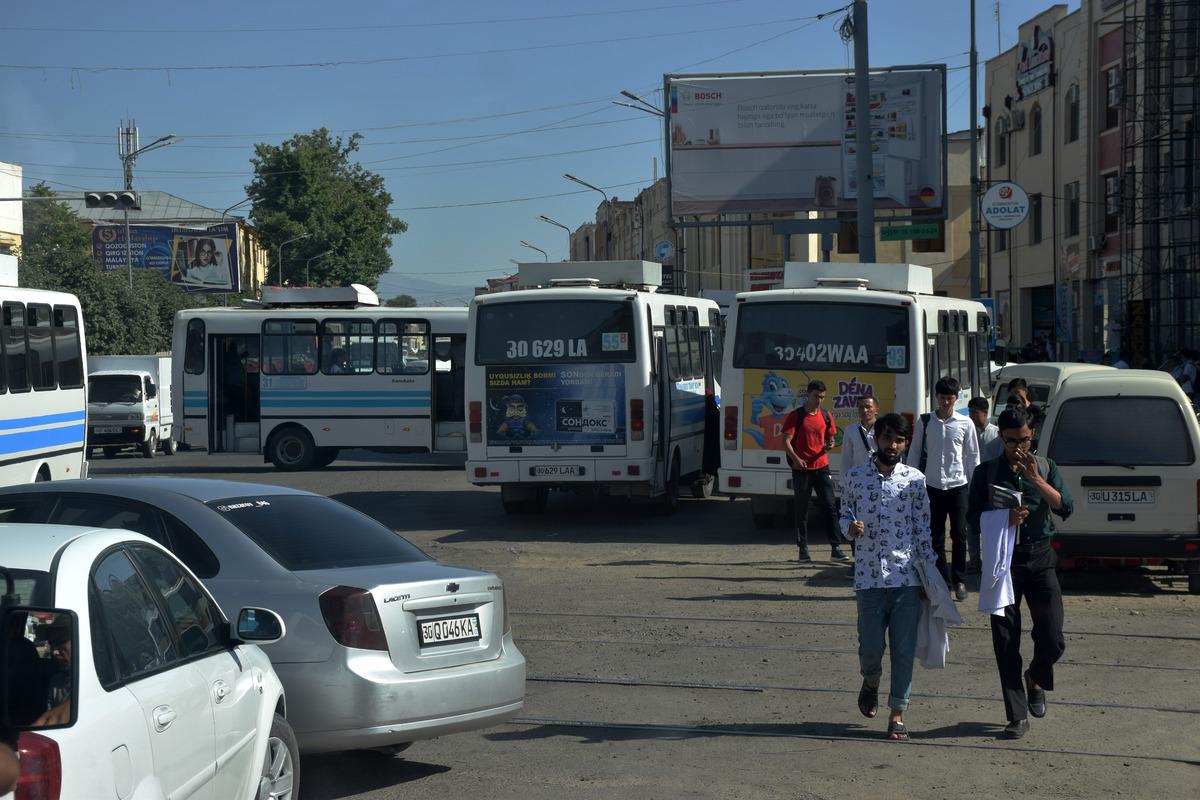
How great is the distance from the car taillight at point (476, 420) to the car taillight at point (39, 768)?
15.3 metres

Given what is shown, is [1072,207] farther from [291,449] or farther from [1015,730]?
[1015,730]

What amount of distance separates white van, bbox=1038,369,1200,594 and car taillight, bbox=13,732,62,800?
1037 centimetres

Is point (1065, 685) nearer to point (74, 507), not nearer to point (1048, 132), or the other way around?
point (74, 507)

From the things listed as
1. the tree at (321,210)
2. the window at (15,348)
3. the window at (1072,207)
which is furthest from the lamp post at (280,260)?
the window at (15,348)

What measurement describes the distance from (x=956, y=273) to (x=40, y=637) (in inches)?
2236

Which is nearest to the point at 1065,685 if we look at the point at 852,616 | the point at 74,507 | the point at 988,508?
the point at 988,508

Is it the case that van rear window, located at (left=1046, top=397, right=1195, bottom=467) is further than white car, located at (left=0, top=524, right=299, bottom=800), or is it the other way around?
van rear window, located at (left=1046, top=397, right=1195, bottom=467)

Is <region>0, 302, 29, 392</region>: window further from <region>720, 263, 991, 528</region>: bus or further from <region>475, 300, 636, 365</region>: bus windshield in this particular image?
<region>720, 263, 991, 528</region>: bus

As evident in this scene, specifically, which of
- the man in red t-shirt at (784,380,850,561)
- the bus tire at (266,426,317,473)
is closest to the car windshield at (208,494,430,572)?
the man in red t-shirt at (784,380,850,561)

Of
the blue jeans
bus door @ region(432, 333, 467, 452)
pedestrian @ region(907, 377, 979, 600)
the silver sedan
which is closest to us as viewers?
the silver sedan

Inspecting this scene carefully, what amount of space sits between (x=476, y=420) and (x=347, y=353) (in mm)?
10087

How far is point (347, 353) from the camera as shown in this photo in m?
28.4

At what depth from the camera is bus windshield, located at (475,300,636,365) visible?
61.8 ft

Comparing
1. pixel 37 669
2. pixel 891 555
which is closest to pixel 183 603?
pixel 37 669
